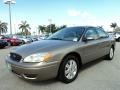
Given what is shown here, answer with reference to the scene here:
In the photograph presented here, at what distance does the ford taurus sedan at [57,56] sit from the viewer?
387 centimetres

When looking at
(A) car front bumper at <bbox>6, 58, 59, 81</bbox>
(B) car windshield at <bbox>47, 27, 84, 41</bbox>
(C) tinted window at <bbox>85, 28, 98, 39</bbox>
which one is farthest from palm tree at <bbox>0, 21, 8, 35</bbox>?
(A) car front bumper at <bbox>6, 58, 59, 81</bbox>

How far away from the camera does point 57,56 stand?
4.04 meters

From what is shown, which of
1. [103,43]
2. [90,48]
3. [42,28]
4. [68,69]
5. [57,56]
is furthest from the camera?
[42,28]

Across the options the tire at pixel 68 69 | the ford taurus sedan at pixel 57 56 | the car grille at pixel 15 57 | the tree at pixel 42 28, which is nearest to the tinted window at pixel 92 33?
the ford taurus sedan at pixel 57 56

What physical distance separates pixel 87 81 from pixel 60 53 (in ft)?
3.50

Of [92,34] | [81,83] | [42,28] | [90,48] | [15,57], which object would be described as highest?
[42,28]

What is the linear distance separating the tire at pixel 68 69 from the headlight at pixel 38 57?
0.48 meters

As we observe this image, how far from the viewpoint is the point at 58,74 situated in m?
4.20

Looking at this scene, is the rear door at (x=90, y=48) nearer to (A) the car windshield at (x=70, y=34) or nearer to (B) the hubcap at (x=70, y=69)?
(A) the car windshield at (x=70, y=34)

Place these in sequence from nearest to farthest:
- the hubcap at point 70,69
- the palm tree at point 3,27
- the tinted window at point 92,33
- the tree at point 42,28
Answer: the hubcap at point 70,69, the tinted window at point 92,33, the palm tree at point 3,27, the tree at point 42,28

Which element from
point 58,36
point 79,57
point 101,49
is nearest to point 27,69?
point 79,57

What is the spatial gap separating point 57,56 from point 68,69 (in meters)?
0.57

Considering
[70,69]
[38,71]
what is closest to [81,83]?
[70,69]

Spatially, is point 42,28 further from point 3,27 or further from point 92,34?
point 92,34
